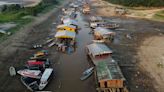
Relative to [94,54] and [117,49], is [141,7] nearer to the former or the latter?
[117,49]

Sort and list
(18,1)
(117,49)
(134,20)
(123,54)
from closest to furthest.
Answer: (123,54), (117,49), (134,20), (18,1)


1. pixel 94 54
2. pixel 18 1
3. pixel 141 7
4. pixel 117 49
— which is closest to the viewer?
pixel 94 54

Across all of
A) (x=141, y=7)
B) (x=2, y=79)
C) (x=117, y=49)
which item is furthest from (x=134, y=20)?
(x=2, y=79)

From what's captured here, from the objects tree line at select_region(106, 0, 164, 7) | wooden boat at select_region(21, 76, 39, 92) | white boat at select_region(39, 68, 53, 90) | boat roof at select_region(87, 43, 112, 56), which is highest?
boat roof at select_region(87, 43, 112, 56)

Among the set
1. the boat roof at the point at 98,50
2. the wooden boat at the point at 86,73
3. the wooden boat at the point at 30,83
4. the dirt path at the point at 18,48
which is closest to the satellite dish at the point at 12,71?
the dirt path at the point at 18,48

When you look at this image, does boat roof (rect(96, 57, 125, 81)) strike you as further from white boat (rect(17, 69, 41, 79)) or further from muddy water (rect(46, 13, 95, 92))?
white boat (rect(17, 69, 41, 79))

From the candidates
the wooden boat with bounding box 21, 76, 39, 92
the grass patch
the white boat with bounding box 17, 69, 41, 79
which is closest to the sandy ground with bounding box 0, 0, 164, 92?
the wooden boat with bounding box 21, 76, 39, 92

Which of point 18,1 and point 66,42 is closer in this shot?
point 66,42
